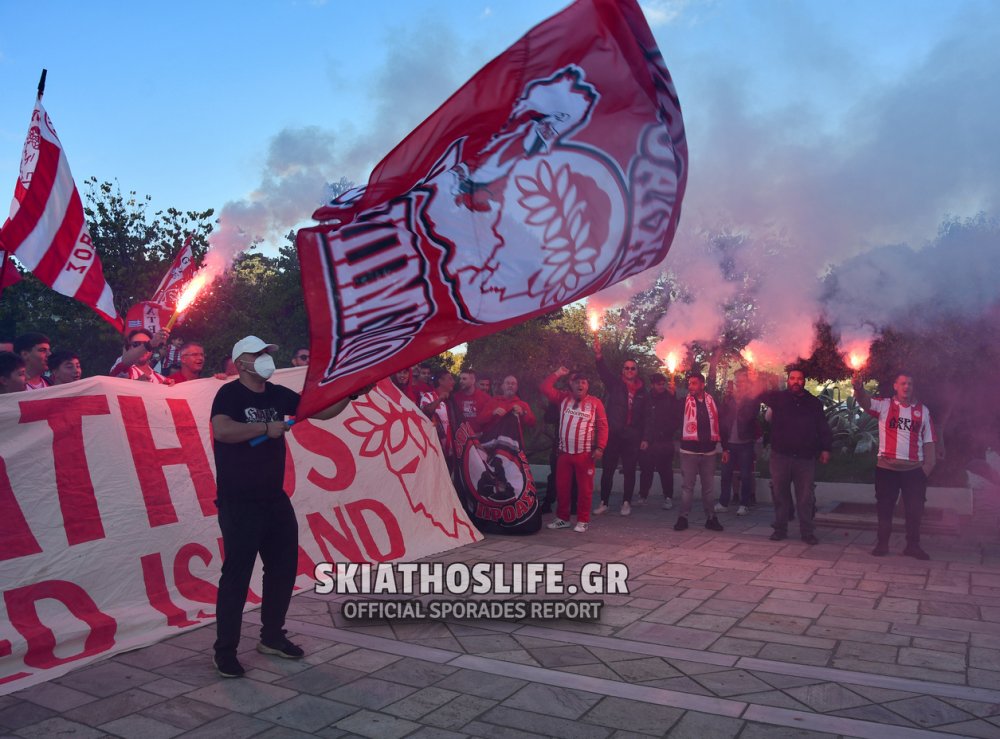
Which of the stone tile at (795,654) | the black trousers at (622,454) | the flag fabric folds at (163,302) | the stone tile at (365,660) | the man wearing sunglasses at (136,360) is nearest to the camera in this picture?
the stone tile at (365,660)

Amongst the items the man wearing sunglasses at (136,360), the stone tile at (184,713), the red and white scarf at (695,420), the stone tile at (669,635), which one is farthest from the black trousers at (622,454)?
the stone tile at (184,713)

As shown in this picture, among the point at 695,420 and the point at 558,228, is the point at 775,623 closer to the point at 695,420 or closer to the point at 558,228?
the point at 558,228

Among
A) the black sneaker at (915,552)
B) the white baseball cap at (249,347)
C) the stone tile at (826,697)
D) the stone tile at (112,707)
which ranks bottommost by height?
the stone tile at (112,707)

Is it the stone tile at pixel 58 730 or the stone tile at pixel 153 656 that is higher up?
the stone tile at pixel 58 730

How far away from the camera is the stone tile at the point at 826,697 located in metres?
3.98

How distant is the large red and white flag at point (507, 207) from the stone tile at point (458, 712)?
5.32 feet

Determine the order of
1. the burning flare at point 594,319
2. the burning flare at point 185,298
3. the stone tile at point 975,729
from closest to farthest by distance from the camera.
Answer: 1. the stone tile at point 975,729
2. the burning flare at point 185,298
3. the burning flare at point 594,319

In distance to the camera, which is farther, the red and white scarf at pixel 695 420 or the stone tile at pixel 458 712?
the red and white scarf at pixel 695 420

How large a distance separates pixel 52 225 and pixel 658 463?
314 inches

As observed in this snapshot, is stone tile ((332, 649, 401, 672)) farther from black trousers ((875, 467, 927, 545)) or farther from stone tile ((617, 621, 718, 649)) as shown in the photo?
black trousers ((875, 467, 927, 545))

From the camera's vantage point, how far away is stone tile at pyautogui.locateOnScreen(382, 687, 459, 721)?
3.91 metres

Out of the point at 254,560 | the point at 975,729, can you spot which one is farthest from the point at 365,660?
the point at 975,729

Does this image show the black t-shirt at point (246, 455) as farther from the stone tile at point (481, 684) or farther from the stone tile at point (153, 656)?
the stone tile at point (481, 684)

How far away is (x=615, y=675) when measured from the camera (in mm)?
4453
